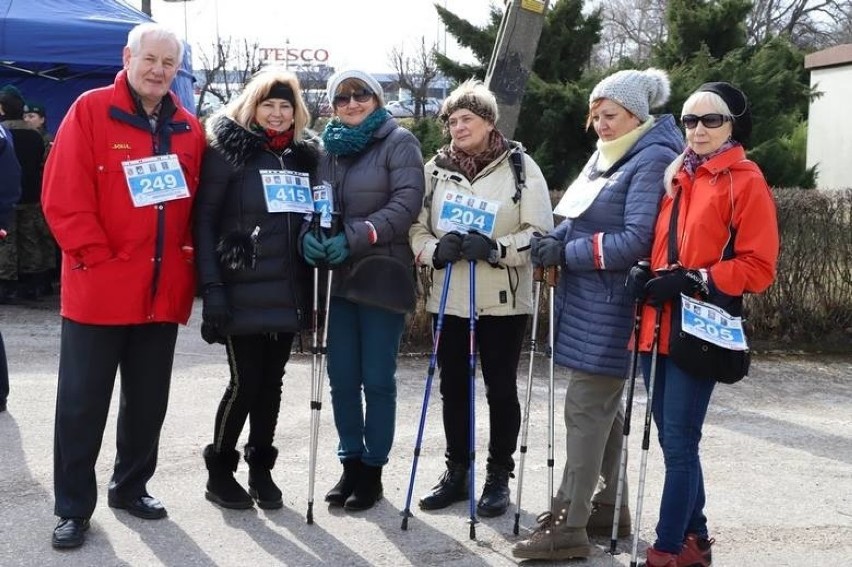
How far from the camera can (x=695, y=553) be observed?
416cm

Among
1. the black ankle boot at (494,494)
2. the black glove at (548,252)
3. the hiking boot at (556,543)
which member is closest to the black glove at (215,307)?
the black glove at (548,252)

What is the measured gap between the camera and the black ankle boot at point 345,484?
486 centimetres

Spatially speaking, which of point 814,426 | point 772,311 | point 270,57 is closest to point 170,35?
point 814,426

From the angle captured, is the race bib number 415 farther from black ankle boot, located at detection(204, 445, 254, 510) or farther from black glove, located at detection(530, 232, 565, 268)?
black ankle boot, located at detection(204, 445, 254, 510)

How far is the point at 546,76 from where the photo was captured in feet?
40.8

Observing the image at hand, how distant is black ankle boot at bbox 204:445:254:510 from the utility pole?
4032 millimetres

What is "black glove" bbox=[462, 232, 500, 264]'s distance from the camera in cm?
454

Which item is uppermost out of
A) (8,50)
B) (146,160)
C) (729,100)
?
(8,50)

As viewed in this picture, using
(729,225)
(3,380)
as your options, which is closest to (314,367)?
(729,225)

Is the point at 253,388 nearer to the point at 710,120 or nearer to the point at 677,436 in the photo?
the point at 677,436

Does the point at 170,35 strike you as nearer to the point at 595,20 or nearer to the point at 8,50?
the point at 8,50

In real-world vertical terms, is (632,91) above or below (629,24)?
below

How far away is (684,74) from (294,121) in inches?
298

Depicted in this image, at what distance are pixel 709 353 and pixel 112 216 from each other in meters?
2.40
